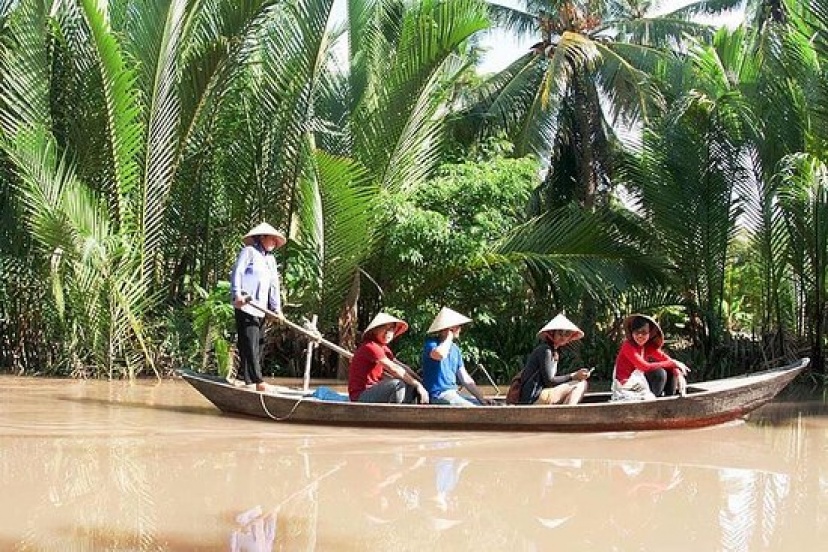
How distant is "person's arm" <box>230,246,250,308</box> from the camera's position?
8.36 metres

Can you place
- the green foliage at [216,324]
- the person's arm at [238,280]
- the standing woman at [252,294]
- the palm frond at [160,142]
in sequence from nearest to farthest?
the person's arm at [238,280] → the standing woman at [252,294] → the green foliage at [216,324] → the palm frond at [160,142]

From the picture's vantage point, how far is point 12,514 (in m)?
4.91

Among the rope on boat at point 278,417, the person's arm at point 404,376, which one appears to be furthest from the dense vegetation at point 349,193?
the person's arm at point 404,376

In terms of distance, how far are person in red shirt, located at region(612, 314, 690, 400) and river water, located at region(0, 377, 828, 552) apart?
0.37 m

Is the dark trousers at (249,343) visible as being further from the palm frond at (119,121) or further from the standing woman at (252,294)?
the palm frond at (119,121)

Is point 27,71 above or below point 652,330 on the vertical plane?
above

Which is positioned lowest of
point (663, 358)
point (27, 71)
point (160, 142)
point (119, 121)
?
point (663, 358)

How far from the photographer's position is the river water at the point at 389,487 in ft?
15.3

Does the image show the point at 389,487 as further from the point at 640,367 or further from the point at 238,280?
the point at 238,280

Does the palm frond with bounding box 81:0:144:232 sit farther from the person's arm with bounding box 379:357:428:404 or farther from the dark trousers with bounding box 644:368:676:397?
the dark trousers with bounding box 644:368:676:397

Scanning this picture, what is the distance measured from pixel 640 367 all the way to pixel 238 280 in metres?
3.23

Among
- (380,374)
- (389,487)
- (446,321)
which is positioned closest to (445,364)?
(446,321)

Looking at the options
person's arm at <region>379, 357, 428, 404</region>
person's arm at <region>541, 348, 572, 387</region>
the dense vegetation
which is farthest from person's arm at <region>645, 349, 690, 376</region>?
the dense vegetation

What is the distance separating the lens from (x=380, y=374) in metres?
8.20
